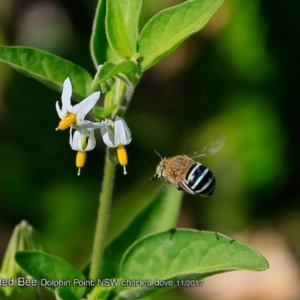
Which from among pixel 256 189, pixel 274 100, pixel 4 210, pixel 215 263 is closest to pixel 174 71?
pixel 274 100

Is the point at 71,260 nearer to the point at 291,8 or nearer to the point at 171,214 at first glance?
the point at 171,214

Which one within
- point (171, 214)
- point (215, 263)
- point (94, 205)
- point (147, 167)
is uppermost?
point (215, 263)

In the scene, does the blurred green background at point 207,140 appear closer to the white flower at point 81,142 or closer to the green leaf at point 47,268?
the green leaf at point 47,268

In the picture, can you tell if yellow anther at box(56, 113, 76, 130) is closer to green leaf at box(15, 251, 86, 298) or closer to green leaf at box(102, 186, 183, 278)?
green leaf at box(15, 251, 86, 298)

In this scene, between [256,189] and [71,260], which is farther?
[256,189]

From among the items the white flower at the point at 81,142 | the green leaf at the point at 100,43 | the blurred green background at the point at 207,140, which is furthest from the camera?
the blurred green background at the point at 207,140

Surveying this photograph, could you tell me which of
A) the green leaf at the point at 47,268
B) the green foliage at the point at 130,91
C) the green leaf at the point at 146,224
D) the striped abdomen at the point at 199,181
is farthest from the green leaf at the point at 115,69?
the green leaf at the point at 146,224
